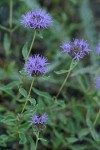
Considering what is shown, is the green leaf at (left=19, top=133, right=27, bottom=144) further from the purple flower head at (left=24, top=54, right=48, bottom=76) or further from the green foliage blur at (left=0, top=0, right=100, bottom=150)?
the purple flower head at (left=24, top=54, right=48, bottom=76)

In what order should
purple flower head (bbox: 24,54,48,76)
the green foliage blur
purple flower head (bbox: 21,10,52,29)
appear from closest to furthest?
purple flower head (bbox: 24,54,48,76) < purple flower head (bbox: 21,10,52,29) < the green foliage blur

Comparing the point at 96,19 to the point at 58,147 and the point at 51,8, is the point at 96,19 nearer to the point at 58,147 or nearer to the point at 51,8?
the point at 51,8

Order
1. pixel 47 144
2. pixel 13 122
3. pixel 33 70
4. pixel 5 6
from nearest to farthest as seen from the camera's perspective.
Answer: pixel 33 70 < pixel 13 122 < pixel 47 144 < pixel 5 6

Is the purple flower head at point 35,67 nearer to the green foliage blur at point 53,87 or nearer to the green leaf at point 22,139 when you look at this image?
the green foliage blur at point 53,87

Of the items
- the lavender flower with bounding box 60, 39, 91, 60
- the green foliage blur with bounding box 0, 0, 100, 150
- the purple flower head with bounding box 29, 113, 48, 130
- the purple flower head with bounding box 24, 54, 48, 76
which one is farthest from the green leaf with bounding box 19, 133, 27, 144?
the lavender flower with bounding box 60, 39, 91, 60

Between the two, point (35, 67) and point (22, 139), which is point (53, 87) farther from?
point (35, 67)

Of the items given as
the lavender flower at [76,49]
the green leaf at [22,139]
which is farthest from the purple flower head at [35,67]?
the green leaf at [22,139]

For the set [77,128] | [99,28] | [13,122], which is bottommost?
[13,122]

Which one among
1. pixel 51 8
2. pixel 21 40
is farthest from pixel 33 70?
pixel 51 8
